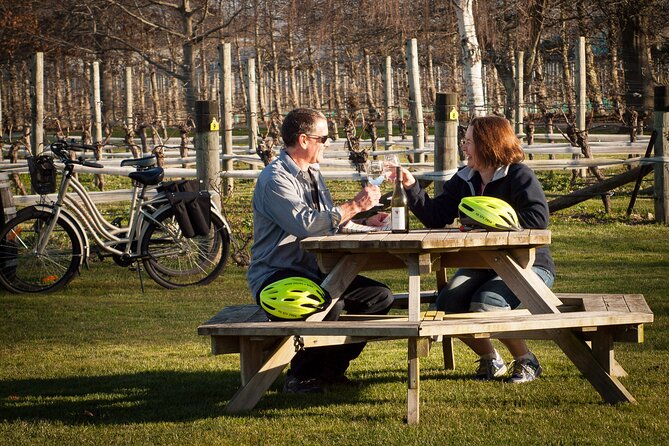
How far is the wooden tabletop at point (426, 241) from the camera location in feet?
15.8

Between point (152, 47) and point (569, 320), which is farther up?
point (152, 47)

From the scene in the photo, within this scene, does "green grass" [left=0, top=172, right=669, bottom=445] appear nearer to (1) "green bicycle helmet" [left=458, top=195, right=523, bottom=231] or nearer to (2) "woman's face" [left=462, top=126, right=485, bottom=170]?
(1) "green bicycle helmet" [left=458, top=195, right=523, bottom=231]

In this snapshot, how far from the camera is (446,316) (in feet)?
17.7

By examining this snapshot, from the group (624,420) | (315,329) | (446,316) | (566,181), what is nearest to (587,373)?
(624,420)

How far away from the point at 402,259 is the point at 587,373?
996 mm

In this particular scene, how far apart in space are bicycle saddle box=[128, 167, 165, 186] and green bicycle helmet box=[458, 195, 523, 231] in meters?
4.51

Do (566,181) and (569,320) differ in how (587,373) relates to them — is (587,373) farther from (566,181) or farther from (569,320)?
(566,181)

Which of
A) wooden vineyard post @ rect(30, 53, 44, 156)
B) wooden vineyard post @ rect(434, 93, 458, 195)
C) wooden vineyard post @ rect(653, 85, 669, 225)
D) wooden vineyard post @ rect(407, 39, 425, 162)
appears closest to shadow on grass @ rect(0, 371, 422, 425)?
wooden vineyard post @ rect(434, 93, 458, 195)

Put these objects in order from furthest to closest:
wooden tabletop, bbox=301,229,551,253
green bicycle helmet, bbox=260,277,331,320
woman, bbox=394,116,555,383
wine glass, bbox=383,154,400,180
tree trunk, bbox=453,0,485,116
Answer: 1. tree trunk, bbox=453,0,485,116
2. woman, bbox=394,116,555,383
3. wine glass, bbox=383,154,400,180
4. green bicycle helmet, bbox=260,277,331,320
5. wooden tabletop, bbox=301,229,551,253

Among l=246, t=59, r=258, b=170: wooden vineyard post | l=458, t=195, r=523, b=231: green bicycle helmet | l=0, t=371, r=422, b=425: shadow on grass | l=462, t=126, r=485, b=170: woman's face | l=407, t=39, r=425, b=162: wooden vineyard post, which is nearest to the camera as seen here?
l=458, t=195, r=523, b=231: green bicycle helmet

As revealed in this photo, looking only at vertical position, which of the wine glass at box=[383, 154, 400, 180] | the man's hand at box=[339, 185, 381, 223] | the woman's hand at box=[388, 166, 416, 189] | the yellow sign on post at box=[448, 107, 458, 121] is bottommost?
the man's hand at box=[339, 185, 381, 223]

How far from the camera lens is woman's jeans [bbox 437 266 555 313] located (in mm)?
5676

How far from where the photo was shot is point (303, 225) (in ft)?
17.5

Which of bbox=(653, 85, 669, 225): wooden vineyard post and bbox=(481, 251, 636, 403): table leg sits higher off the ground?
bbox=(653, 85, 669, 225): wooden vineyard post
